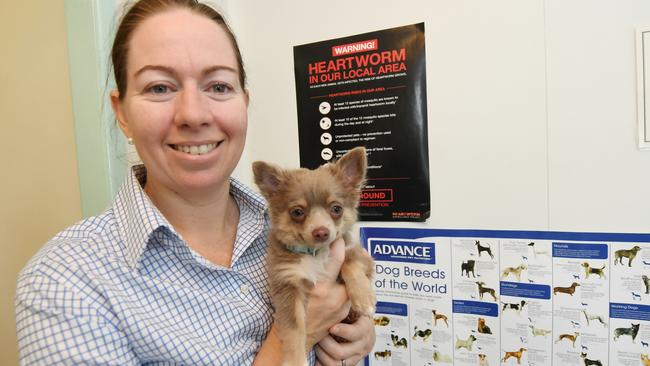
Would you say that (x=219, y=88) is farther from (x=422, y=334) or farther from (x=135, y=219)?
(x=422, y=334)

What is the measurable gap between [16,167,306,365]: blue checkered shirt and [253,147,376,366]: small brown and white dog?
0.30 ft

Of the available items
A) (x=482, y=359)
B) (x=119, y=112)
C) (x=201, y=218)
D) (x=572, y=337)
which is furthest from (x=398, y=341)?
(x=119, y=112)

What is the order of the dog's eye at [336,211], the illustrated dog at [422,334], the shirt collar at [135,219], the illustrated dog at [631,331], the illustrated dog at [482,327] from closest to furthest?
the shirt collar at [135,219] → the dog's eye at [336,211] → the illustrated dog at [631,331] → the illustrated dog at [482,327] → the illustrated dog at [422,334]

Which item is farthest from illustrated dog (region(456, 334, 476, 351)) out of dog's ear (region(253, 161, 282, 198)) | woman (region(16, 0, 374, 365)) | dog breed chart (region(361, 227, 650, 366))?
dog's ear (region(253, 161, 282, 198))

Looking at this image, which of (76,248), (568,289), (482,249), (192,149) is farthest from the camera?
(482,249)

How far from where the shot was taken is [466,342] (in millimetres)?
1709

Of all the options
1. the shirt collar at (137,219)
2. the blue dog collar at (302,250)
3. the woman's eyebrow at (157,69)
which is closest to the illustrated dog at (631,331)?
the blue dog collar at (302,250)

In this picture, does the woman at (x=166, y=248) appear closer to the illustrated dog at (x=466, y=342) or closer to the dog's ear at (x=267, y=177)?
the dog's ear at (x=267, y=177)

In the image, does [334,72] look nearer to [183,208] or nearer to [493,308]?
[183,208]

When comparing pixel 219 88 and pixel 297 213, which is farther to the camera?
pixel 297 213

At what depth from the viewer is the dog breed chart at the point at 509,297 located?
1.46 m

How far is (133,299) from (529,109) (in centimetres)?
144

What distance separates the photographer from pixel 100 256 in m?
0.98

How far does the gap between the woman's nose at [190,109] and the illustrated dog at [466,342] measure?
1.35 meters
